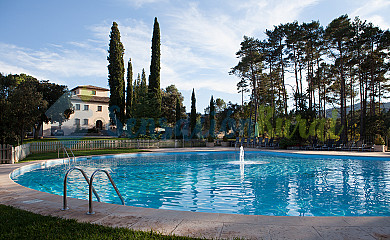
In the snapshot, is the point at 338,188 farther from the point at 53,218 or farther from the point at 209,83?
the point at 209,83

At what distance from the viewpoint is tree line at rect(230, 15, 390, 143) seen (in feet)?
72.8

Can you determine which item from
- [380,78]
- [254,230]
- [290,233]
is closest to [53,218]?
[254,230]

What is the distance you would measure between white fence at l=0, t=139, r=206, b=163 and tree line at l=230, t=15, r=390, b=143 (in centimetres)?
1021

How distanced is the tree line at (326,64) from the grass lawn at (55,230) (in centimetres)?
2296

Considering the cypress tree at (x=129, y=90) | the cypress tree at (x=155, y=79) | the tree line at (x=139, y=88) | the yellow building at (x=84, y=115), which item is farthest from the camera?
the yellow building at (x=84, y=115)

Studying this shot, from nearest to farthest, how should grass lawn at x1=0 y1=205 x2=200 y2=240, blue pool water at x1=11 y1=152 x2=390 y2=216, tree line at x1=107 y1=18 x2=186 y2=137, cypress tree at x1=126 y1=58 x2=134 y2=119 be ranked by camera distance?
grass lawn at x1=0 y1=205 x2=200 y2=240, blue pool water at x1=11 y1=152 x2=390 y2=216, tree line at x1=107 y1=18 x2=186 y2=137, cypress tree at x1=126 y1=58 x2=134 y2=119

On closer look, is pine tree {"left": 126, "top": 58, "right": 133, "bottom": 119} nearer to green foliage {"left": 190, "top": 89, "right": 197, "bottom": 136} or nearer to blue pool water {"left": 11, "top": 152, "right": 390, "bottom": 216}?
green foliage {"left": 190, "top": 89, "right": 197, "bottom": 136}

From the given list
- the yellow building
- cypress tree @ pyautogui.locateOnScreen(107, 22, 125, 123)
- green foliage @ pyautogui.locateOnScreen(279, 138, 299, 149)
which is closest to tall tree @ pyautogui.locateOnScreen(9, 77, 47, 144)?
cypress tree @ pyautogui.locateOnScreen(107, 22, 125, 123)

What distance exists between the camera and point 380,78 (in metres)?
26.0

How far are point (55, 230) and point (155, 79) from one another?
80.1 ft

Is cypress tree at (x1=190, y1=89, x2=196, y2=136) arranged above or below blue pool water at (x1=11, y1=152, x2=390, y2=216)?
above

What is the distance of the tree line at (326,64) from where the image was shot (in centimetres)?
2219

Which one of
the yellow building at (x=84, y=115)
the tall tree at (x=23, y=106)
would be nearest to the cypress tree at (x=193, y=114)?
the tall tree at (x=23, y=106)

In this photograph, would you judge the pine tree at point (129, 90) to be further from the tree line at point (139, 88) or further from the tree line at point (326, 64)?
the tree line at point (326, 64)
